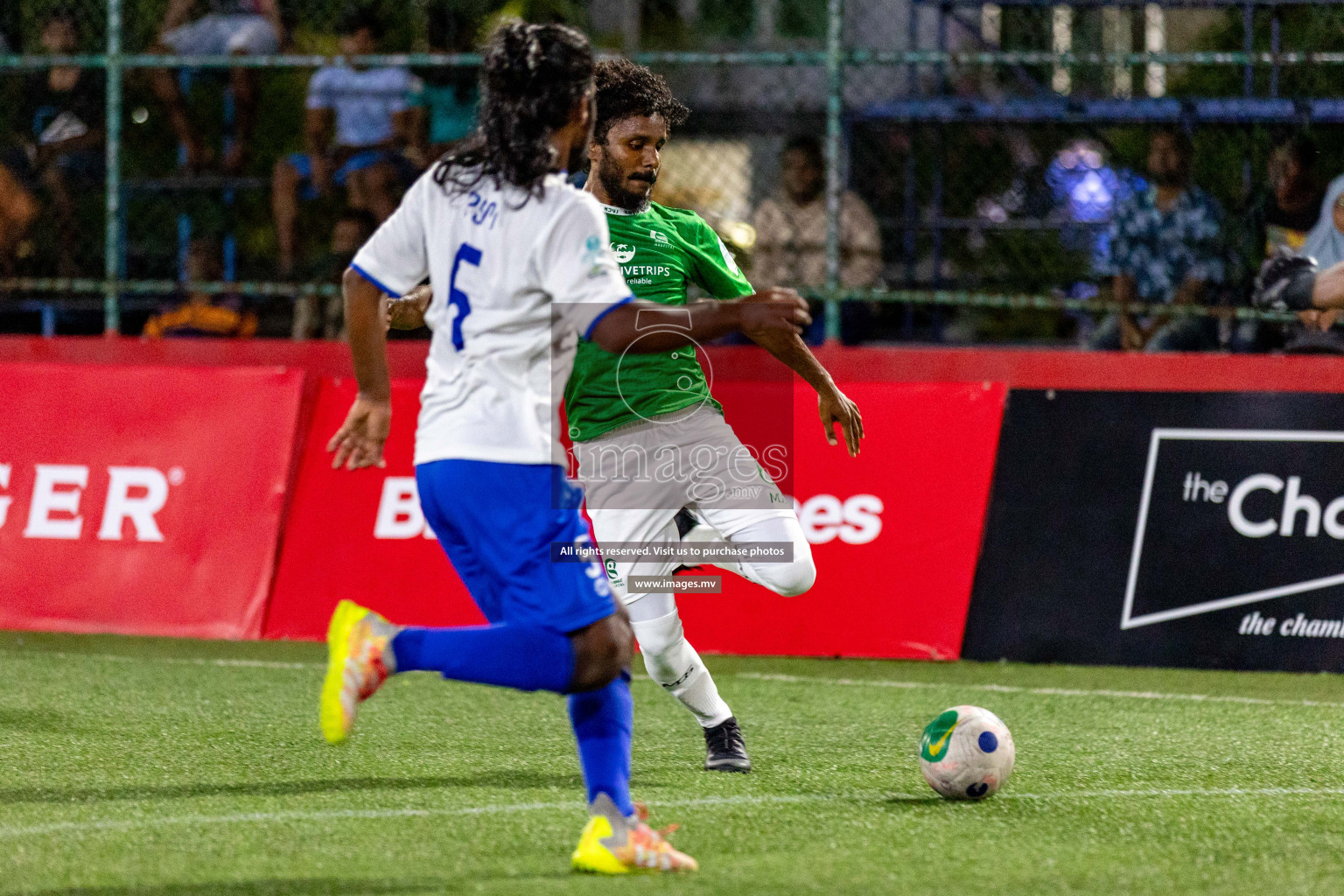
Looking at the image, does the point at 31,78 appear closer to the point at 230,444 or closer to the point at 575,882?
the point at 230,444

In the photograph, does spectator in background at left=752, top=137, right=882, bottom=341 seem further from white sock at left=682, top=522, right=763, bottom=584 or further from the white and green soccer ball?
the white and green soccer ball

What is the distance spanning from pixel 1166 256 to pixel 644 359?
481 cm

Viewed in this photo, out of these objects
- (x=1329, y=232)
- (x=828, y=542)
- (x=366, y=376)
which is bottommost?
(x=828, y=542)

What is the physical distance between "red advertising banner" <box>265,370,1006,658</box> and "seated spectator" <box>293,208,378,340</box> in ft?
7.26

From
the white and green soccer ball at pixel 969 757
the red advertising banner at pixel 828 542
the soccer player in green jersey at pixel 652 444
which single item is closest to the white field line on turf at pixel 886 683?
the red advertising banner at pixel 828 542

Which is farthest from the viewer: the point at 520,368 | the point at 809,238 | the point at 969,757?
the point at 809,238

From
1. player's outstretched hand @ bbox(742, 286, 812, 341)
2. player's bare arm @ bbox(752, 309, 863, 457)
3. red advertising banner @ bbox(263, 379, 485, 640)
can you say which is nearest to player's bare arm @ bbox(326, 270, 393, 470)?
player's outstretched hand @ bbox(742, 286, 812, 341)

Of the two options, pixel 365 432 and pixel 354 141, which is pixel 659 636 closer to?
pixel 365 432

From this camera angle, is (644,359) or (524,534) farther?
(644,359)

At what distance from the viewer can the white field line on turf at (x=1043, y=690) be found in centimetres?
714

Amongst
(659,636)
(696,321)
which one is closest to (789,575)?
(659,636)

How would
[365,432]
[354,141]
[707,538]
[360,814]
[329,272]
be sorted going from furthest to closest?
[354,141] < [329,272] < [707,538] < [360,814] < [365,432]

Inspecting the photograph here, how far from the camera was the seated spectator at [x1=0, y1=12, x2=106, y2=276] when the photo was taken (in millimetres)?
10914

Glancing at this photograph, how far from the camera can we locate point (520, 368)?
13.3 ft
